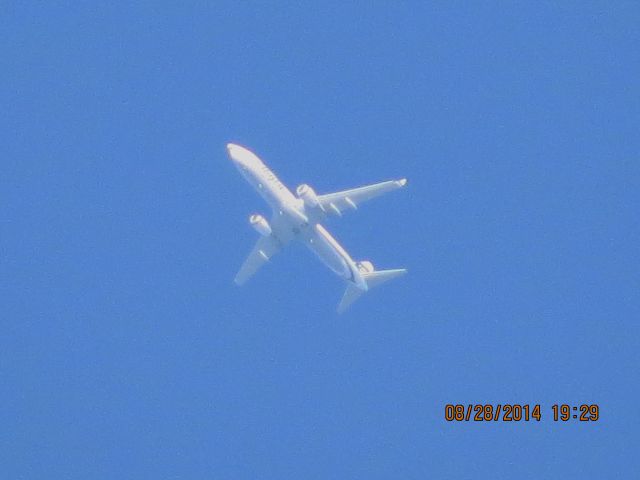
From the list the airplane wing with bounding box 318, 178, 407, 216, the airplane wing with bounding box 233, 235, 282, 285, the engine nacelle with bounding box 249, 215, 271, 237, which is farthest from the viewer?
the airplane wing with bounding box 233, 235, 282, 285

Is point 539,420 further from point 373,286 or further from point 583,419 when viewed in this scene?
point 373,286

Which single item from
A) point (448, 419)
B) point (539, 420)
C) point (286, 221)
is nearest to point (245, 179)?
point (286, 221)

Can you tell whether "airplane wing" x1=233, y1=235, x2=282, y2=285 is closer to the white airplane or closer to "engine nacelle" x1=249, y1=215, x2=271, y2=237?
the white airplane

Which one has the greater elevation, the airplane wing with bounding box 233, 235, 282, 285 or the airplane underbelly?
the airplane wing with bounding box 233, 235, 282, 285

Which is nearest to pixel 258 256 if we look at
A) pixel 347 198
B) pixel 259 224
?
pixel 259 224

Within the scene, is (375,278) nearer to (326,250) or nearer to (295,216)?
(326,250)

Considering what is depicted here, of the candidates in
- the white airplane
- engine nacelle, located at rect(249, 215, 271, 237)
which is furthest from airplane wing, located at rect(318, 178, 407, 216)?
engine nacelle, located at rect(249, 215, 271, 237)

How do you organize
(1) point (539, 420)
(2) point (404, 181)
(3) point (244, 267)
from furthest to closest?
(3) point (244, 267) < (1) point (539, 420) < (2) point (404, 181)
